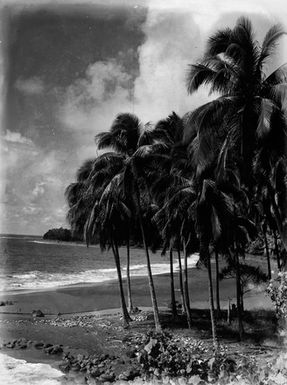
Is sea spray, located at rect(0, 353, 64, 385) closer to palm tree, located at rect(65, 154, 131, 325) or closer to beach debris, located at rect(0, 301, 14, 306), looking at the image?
palm tree, located at rect(65, 154, 131, 325)

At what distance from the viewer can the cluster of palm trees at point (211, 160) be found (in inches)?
492

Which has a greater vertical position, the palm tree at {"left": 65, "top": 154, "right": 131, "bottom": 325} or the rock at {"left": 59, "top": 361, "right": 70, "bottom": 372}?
the palm tree at {"left": 65, "top": 154, "right": 131, "bottom": 325}

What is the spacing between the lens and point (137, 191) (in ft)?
67.3

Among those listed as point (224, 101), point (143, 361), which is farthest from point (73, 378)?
point (224, 101)

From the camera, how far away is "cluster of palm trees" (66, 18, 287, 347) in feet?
41.0

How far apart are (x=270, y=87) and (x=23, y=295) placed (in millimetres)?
31577

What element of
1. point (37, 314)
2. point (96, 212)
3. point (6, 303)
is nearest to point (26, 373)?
point (96, 212)

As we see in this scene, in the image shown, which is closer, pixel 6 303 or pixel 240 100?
pixel 240 100

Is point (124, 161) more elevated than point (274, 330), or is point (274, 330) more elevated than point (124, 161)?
point (124, 161)

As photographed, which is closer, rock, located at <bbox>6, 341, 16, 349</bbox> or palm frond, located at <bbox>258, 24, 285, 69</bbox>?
palm frond, located at <bbox>258, 24, 285, 69</bbox>

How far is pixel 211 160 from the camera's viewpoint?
47.1 ft

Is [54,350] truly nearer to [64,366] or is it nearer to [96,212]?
[64,366]

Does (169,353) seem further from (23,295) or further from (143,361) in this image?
(23,295)

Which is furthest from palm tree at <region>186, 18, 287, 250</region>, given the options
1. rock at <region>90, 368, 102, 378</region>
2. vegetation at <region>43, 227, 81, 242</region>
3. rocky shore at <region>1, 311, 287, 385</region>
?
Answer: vegetation at <region>43, 227, 81, 242</region>
